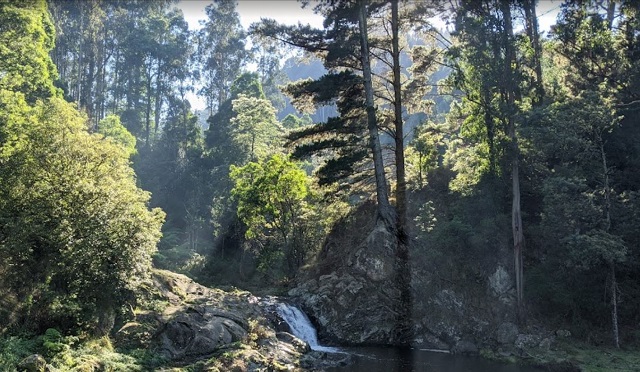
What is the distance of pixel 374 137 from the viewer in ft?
86.1

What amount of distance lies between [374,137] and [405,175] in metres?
3.86

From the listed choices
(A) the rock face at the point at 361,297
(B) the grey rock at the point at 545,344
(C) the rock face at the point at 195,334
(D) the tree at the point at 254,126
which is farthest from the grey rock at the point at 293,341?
(D) the tree at the point at 254,126

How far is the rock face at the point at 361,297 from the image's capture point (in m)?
22.5

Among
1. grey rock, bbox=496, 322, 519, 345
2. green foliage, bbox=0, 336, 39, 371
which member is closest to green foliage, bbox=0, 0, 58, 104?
green foliage, bbox=0, 336, 39, 371

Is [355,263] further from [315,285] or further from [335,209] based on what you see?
[335,209]

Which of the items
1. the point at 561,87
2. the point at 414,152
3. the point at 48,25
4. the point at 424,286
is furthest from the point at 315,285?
the point at 48,25

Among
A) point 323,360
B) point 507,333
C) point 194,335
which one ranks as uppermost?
point 194,335

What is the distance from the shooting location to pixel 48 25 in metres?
39.9

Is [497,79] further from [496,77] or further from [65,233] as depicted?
[65,233]

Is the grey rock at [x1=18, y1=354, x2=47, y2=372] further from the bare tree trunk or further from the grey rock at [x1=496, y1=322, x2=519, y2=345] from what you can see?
the bare tree trunk

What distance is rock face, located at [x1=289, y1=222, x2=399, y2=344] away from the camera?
22531mm

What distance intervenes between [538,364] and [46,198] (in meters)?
20.3

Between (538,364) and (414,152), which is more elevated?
(414,152)

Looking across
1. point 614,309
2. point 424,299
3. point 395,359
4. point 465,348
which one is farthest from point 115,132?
point 614,309
